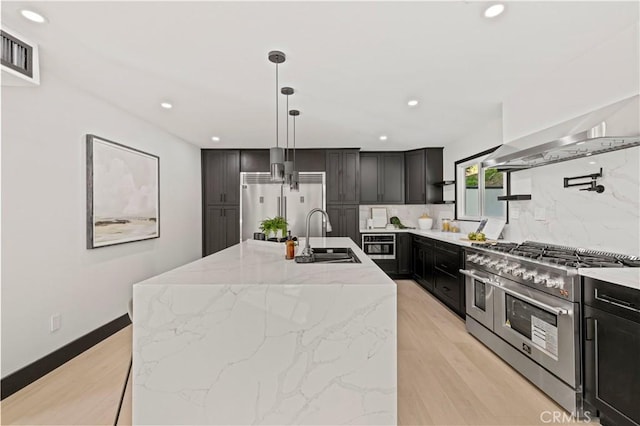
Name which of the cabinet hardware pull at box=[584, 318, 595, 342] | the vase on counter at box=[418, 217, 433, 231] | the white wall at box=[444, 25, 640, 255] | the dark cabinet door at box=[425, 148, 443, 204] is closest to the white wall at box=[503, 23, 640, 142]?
the white wall at box=[444, 25, 640, 255]

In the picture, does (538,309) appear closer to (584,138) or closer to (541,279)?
(541,279)

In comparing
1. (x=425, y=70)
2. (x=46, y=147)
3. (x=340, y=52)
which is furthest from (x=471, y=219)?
(x=46, y=147)

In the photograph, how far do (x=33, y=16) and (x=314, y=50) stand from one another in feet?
5.55

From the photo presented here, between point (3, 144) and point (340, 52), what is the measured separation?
2.48 meters

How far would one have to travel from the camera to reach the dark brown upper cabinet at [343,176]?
5.79m

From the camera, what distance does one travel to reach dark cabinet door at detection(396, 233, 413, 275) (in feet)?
18.8

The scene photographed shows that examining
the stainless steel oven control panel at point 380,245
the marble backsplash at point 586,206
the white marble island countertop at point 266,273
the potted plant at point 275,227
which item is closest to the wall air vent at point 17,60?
the white marble island countertop at point 266,273

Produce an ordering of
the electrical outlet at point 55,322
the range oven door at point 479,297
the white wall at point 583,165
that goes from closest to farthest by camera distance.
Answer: the white wall at point 583,165, the electrical outlet at point 55,322, the range oven door at point 479,297

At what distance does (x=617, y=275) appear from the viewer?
1794 mm

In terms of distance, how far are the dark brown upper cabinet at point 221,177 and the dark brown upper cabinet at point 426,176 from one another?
324 cm

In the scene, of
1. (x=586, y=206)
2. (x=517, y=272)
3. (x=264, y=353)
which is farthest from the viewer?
(x=586, y=206)

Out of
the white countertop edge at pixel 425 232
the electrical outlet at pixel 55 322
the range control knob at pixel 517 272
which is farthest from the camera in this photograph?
the white countertop edge at pixel 425 232

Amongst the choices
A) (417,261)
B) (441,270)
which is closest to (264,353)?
(441,270)

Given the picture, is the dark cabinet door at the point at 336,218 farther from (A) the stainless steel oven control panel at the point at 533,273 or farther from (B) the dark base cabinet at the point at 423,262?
(A) the stainless steel oven control panel at the point at 533,273
